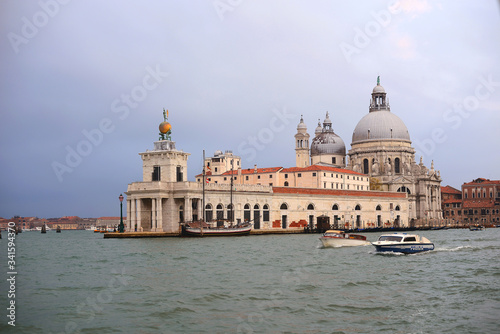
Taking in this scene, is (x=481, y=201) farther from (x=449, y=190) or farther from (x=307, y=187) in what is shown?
(x=307, y=187)

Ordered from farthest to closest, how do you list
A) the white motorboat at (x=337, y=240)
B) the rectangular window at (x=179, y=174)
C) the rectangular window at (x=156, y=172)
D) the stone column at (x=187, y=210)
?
1. the rectangular window at (x=179, y=174)
2. the rectangular window at (x=156, y=172)
3. the stone column at (x=187, y=210)
4. the white motorboat at (x=337, y=240)

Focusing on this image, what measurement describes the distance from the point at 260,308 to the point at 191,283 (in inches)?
238

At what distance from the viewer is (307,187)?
8788 centimetres

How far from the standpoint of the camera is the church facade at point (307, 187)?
68125 millimetres

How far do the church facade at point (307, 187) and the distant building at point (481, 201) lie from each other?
2038 cm

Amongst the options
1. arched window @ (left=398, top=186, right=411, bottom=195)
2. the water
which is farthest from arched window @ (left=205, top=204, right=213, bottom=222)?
arched window @ (left=398, top=186, right=411, bottom=195)

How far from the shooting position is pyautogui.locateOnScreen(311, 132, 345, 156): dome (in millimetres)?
120875

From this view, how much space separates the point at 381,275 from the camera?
89.1 feet

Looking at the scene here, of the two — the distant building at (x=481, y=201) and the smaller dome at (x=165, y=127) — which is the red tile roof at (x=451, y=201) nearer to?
the distant building at (x=481, y=201)

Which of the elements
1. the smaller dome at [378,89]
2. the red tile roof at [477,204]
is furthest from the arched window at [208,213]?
the red tile roof at [477,204]

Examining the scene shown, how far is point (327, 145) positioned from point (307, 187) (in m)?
34.8

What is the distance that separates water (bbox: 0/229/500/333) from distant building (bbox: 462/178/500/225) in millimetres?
104142

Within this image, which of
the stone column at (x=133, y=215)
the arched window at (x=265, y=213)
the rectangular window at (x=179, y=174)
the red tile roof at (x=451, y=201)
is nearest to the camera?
the stone column at (x=133, y=215)

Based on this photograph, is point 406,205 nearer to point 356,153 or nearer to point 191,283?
point 356,153
